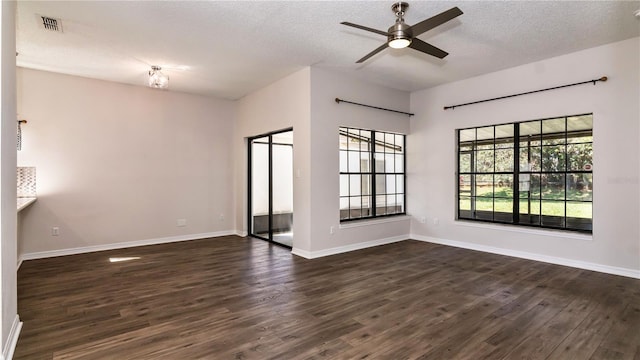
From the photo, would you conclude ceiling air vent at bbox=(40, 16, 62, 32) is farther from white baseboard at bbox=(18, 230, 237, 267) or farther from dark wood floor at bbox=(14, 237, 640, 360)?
white baseboard at bbox=(18, 230, 237, 267)

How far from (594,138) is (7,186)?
626 cm

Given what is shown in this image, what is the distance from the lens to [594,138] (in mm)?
4324

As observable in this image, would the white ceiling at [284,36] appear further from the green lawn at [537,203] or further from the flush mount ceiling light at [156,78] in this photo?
the green lawn at [537,203]

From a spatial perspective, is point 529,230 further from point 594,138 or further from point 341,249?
point 341,249

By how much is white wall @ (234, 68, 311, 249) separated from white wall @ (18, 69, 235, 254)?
1105 millimetres

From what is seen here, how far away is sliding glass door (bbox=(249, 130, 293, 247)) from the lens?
6.06 meters

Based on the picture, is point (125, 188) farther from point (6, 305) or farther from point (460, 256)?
point (460, 256)

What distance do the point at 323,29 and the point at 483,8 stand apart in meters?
1.66

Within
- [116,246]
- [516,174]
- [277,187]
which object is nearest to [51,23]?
[116,246]

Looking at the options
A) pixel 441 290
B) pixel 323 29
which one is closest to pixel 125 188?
pixel 323 29

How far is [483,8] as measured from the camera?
3.25m

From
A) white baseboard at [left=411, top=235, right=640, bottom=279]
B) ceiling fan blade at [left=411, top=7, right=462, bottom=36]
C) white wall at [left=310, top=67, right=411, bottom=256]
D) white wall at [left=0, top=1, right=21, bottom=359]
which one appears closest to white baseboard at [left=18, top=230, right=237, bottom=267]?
white wall at [left=310, top=67, right=411, bottom=256]

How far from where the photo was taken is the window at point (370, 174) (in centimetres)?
563

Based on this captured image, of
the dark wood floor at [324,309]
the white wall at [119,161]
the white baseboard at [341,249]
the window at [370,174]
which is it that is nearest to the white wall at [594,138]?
the dark wood floor at [324,309]
